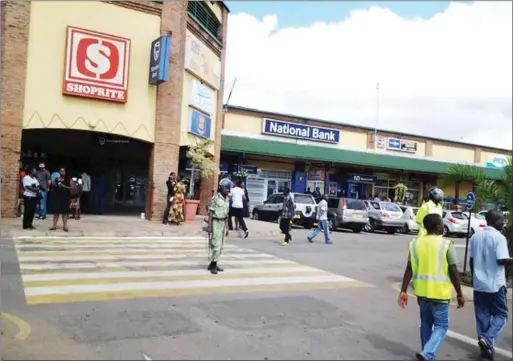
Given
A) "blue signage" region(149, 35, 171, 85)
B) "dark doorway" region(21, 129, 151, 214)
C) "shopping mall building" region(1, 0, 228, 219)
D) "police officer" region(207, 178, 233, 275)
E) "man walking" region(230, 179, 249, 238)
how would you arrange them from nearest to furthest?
"police officer" region(207, 178, 233, 275)
"shopping mall building" region(1, 0, 228, 219)
"man walking" region(230, 179, 249, 238)
"blue signage" region(149, 35, 171, 85)
"dark doorway" region(21, 129, 151, 214)

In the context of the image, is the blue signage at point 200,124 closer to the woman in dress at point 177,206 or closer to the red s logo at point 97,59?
the woman in dress at point 177,206

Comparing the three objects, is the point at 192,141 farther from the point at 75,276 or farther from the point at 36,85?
the point at 75,276

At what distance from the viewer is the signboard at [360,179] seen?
1304 inches

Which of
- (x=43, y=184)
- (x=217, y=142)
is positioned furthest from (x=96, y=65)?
(x=217, y=142)

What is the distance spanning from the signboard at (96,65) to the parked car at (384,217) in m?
13.1

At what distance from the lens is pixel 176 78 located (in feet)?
60.9

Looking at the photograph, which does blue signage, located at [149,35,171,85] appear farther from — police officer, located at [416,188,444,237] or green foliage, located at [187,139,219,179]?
police officer, located at [416,188,444,237]

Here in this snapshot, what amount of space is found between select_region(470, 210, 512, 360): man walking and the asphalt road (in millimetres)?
268

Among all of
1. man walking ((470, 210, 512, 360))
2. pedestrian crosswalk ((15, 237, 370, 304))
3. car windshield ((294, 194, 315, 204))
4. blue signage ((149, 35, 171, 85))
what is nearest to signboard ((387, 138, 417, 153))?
car windshield ((294, 194, 315, 204))

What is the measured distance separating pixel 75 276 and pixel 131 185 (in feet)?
71.3

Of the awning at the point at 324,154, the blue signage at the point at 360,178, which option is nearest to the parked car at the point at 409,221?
the awning at the point at 324,154

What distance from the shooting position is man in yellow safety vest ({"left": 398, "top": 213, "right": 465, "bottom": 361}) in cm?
473

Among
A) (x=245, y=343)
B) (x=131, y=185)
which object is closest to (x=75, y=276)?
(x=245, y=343)

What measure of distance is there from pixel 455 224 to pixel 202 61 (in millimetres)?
14783
